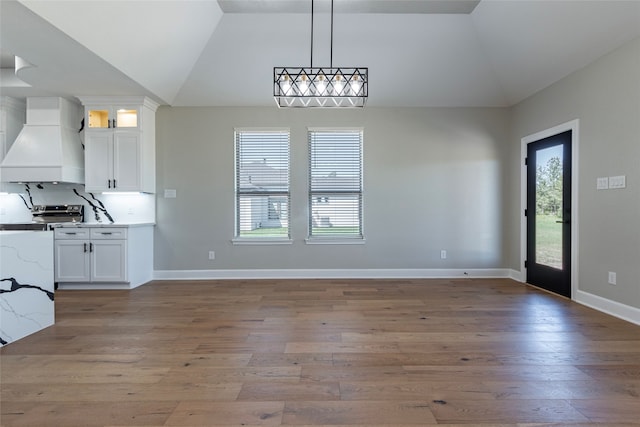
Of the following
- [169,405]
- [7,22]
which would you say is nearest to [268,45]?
[7,22]

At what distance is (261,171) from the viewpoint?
4871mm

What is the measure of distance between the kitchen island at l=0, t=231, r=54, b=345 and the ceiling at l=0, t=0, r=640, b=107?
1852mm

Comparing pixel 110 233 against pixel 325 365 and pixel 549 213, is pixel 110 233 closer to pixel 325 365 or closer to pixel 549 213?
pixel 325 365

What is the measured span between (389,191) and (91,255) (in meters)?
4.39

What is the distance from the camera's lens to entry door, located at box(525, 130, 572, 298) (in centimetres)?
377

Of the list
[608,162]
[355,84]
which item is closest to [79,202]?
[355,84]

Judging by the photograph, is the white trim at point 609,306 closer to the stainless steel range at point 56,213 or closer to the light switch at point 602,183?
the light switch at point 602,183

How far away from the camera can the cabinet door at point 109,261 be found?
13.7ft

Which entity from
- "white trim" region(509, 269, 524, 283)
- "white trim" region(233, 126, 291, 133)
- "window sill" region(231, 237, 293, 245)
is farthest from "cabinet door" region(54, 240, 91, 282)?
"white trim" region(509, 269, 524, 283)

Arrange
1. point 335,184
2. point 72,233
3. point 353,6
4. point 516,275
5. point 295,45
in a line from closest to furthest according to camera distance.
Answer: point 353,6, point 295,45, point 72,233, point 516,275, point 335,184

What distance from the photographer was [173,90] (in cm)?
445

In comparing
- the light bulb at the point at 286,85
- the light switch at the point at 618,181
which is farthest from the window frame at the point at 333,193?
the light switch at the point at 618,181

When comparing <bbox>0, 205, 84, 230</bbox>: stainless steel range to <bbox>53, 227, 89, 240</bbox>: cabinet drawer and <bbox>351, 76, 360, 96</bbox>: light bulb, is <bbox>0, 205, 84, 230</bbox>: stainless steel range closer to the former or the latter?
<bbox>53, 227, 89, 240</bbox>: cabinet drawer

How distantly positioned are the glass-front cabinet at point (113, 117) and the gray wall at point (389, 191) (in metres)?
0.68
